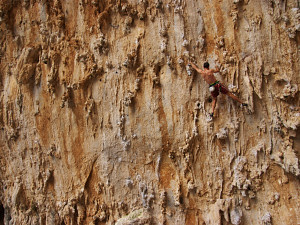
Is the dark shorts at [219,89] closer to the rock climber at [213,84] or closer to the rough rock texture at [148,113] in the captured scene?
the rock climber at [213,84]

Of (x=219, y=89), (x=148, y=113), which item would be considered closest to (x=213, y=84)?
(x=219, y=89)

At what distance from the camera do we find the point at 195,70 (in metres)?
4.75

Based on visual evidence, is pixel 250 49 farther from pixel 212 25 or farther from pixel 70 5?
pixel 70 5

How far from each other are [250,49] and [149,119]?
7.51 feet

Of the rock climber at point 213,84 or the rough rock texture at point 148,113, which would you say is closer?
the rock climber at point 213,84

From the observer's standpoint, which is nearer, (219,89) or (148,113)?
(219,89)

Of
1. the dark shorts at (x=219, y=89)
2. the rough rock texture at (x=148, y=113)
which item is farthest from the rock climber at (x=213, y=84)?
the rough rock texture at (x=148, y=113)

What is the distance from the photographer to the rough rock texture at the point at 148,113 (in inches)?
173

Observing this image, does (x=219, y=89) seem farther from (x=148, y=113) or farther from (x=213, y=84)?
(x=148, y=113)

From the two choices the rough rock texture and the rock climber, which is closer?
the rock climber

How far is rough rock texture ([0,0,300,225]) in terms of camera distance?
441 centimetres

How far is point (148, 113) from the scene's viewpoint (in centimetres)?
509

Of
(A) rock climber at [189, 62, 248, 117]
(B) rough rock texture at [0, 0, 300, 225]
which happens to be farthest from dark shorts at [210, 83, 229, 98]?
(B) rough rock texture at [0, 0, 300, 225]

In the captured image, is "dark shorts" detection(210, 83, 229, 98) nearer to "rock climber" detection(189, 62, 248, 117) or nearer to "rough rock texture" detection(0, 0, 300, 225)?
"rock climber" detection(189, 62, 248, 117)
